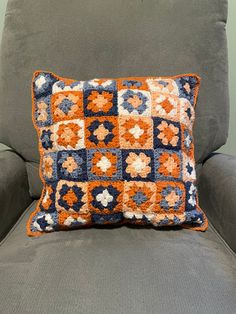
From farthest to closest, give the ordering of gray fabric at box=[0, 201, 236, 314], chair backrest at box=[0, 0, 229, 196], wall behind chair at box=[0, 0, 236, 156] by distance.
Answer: wall behind chair at box=[0, 0, 236, 156] < chair backrest at box=[0, 0, 229, 196] < gray fabric at box=[0, 201, 236, 314]

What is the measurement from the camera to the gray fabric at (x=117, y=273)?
0.56 metres

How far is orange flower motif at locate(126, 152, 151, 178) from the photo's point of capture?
75cm

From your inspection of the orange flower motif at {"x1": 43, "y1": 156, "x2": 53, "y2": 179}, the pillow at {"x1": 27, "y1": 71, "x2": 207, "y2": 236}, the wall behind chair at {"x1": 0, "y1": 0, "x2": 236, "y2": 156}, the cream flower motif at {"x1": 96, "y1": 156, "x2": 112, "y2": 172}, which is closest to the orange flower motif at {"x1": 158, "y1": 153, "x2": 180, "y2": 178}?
the pillow at {"x1": 27, "y1": 71, "x2": 207, "y2": 236}

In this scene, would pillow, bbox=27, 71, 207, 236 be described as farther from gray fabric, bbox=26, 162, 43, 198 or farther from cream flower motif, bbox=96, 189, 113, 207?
gray fabric, bbox=26, 162, 43, 198

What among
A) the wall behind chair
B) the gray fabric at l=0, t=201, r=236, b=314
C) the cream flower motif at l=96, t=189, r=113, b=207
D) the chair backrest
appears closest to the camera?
the gray fabric at l=0, t=201, r=236, b=314

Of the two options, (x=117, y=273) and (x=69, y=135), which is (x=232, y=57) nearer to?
(x=69, y=135)

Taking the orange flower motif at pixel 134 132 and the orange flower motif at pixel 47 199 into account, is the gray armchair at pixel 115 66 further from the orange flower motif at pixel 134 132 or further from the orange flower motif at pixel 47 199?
the orange flower motif at pixel 134 132

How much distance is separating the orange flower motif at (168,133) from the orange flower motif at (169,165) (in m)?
0.03

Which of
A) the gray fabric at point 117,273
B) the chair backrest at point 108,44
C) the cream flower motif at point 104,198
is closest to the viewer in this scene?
the gray fabric at point 117,273

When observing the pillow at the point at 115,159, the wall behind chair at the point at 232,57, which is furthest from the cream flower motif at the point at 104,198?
the wall behind chair at the point at 232,57

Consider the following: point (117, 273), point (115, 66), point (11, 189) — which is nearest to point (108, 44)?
point (115, 66)

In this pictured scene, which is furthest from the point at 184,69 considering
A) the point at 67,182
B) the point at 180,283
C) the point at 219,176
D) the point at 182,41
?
the point at 180,283

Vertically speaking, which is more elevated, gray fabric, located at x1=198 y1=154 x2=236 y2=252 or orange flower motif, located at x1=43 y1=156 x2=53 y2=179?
orange flower motif, located at x1=43 y1=156 x2=53 y2=179

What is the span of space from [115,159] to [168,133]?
13cm
